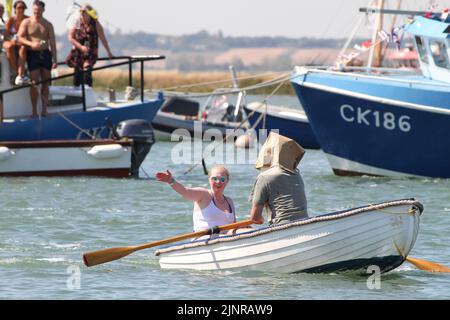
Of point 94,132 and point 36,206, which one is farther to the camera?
point 94,132

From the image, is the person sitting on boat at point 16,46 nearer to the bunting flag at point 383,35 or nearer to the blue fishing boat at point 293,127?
the bunting flag at point 383,35

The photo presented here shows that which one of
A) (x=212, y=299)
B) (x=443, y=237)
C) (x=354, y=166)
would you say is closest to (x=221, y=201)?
(x=212, y=299)

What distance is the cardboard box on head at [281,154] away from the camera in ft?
44.0

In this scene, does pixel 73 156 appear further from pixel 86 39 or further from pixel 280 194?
pixel 280 194

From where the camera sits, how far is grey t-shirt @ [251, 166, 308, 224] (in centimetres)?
1333

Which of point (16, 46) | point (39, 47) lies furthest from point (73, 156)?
point (16, 46)

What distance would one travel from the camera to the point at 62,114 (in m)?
23.8

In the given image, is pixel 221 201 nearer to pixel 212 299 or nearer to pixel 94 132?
pixel 212 299

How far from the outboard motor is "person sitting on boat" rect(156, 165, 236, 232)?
934 cm

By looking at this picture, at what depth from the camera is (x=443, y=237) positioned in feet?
55.9

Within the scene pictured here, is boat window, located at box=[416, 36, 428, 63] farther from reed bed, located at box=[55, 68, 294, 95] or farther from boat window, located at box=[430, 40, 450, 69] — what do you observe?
reed bed, located at box=[55, 68, 294, 95]

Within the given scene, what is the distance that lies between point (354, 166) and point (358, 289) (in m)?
12.3

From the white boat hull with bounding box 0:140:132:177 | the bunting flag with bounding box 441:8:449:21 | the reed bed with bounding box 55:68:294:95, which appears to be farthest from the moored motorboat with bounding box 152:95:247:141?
the reed bed with bounding box 55:68:294:95
